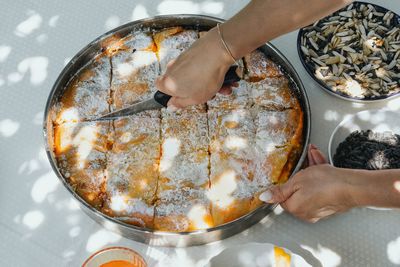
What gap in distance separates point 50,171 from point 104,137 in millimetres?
319

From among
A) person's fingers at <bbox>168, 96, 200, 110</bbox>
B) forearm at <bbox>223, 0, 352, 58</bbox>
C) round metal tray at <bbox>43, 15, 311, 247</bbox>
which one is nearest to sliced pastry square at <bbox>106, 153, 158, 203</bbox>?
round metal tray at <bbox>43, 15, 311, 247</bbox>

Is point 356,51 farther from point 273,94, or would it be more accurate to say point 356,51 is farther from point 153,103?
point 153,103

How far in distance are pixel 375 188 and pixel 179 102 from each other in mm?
735

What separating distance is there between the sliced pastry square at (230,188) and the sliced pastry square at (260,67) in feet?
1.28

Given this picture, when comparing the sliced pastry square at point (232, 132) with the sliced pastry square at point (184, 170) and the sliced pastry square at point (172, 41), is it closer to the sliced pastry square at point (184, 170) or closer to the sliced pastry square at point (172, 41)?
the sliced pastry square at point (184, 170)

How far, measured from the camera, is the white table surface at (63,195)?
197cm

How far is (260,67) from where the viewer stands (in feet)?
7.05

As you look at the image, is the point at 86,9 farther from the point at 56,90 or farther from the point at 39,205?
the point at 39,205

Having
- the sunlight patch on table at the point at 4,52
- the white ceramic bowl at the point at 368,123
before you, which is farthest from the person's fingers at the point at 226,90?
the sunlight patch on table at the point at 4,52

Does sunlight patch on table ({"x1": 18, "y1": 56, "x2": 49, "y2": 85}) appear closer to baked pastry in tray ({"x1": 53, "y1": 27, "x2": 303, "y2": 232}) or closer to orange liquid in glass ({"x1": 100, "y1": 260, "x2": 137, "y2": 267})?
baked pastry in tray ({"x1": 53, "y1": 27, "x2": 303, "y2": 232})

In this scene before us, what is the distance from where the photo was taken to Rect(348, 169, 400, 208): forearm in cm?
161

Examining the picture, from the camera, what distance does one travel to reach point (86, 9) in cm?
254

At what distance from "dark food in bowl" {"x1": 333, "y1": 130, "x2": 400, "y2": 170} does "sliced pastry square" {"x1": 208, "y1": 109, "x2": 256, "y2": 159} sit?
0.36m

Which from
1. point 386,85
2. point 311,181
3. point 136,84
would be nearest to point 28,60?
point 136,84
